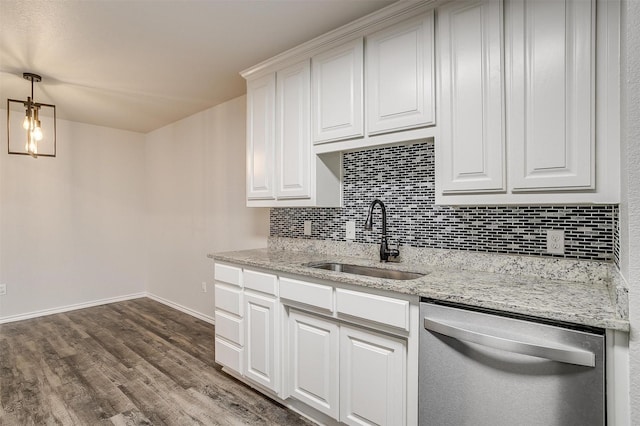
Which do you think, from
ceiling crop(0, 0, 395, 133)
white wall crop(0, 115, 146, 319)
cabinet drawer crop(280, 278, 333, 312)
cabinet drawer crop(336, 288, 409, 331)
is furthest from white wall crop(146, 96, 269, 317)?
cabinet drawer crop(336, 288, 409, 331)

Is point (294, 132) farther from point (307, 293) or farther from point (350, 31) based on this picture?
point (307, 293)

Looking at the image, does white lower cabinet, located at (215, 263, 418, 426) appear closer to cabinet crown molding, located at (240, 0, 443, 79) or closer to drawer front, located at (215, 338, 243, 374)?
drawer front, located at (215, 338, 243, 374)

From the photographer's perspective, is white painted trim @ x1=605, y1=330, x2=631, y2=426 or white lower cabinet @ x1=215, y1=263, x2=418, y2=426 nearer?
white painted trim @ x1=605, y1=330, x2=631, y2=426

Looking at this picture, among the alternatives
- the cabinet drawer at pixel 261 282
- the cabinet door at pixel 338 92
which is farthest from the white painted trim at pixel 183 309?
the cabinet door at pixel 338 92

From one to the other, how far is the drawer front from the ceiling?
2145 mm

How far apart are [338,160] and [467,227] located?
1.03 meters

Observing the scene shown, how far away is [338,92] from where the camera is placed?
2234mm

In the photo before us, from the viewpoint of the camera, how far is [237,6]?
1990 millimetres

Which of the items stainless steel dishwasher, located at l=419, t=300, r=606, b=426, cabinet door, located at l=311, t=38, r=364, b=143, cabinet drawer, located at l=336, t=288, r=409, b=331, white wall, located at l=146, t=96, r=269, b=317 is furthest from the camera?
white wall, located at l=146, t=96, r=269, b=317

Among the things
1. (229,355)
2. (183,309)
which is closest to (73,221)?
(183,309)

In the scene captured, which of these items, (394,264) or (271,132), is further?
(271,132)

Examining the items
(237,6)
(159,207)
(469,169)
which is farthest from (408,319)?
(159,207)

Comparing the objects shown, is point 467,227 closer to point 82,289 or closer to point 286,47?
point 286,47

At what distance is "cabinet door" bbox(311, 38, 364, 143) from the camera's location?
2.14 m
